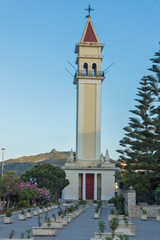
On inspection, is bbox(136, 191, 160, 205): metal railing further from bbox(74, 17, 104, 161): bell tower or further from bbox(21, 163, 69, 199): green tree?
bbox(74, 17, 104, 161): bell tower

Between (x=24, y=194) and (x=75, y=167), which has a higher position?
(x=75, y=167)

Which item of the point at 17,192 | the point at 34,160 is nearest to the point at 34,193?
the point at 17,192

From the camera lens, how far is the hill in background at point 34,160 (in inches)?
3579

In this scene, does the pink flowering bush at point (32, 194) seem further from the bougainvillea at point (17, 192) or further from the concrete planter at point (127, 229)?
the concrete planter at point (127, 229)

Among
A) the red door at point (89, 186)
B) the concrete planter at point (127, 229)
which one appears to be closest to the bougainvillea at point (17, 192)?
the concrete planter at point (127, 229)

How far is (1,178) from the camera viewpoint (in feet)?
90.1

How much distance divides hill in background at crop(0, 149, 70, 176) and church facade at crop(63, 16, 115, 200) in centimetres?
3524

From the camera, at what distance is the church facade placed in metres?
52.9

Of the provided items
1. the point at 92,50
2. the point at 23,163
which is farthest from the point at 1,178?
the point at 23,163

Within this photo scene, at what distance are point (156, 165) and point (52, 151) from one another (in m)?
71.8

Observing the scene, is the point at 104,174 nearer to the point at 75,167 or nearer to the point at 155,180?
the point at 75,167

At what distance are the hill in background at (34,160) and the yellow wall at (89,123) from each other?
3510 centimetres

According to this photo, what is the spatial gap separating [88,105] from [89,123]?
269cm

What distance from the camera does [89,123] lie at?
55.2 m
